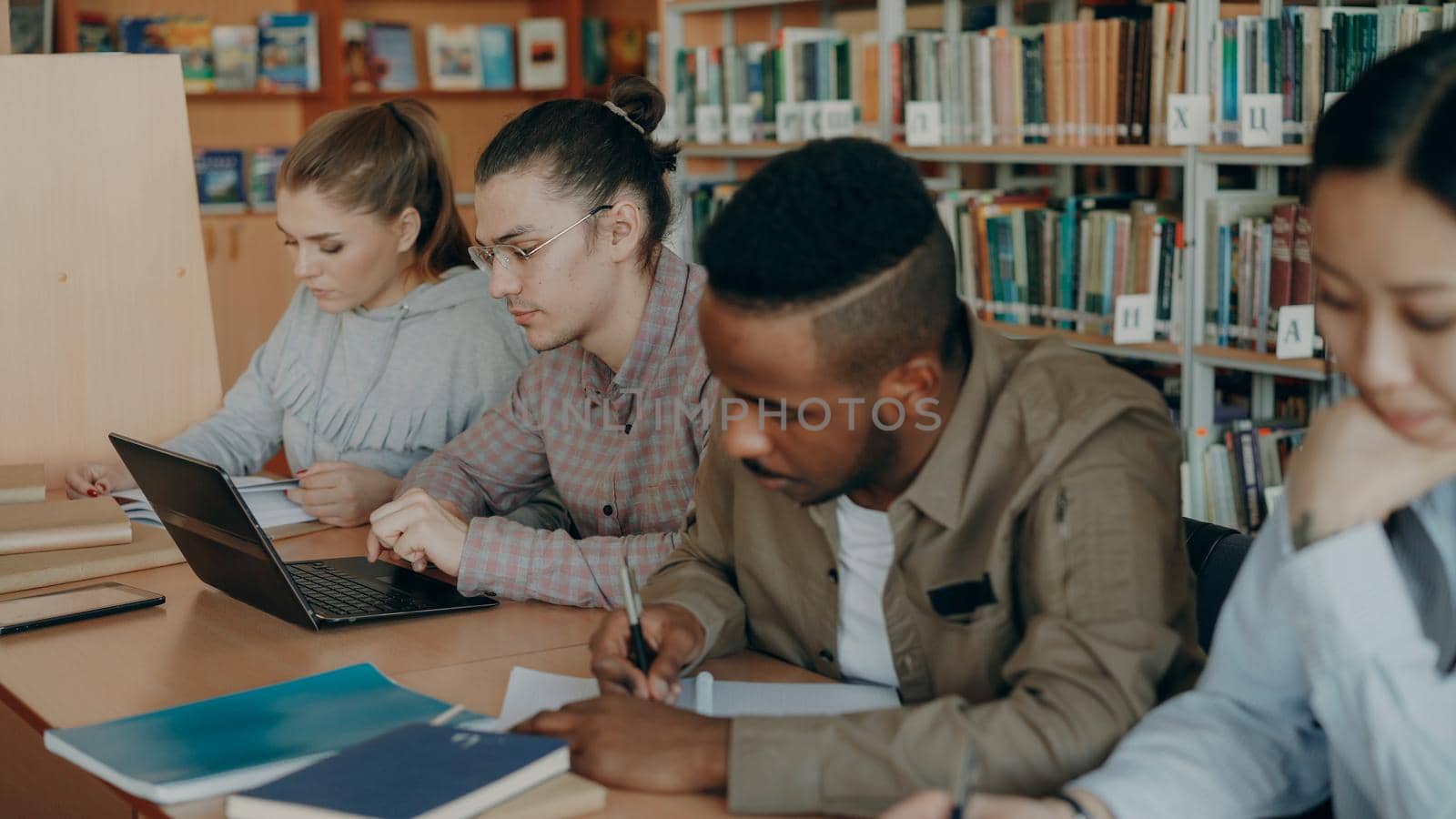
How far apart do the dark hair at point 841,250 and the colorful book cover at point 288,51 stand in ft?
15.9

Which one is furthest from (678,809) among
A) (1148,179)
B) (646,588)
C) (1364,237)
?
(1148,179)

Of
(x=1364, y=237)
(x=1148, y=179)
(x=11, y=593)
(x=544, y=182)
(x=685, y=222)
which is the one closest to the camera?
(x=1364, y=237)

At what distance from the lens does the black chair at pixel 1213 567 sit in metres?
1.46

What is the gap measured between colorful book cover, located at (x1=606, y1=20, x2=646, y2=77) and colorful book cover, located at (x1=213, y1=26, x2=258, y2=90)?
143 centimetres

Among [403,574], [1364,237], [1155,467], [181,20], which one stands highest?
[181,20]

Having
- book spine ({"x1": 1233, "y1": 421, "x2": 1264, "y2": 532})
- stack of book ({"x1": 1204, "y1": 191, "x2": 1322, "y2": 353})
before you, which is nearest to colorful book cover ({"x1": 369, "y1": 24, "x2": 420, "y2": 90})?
stack of book ({"x1": 1204, "y1": 191, "x2": 1322, "y2": 353})

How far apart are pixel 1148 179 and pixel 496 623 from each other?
244 centimetres

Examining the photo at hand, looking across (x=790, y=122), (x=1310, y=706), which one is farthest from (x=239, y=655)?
(x=790, y=122)

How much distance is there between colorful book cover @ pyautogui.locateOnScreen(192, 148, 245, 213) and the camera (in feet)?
18.6

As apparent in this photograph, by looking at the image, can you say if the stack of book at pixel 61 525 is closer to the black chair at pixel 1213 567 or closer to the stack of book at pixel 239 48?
the black chair at pixel 1213 567

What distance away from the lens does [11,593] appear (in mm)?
1790

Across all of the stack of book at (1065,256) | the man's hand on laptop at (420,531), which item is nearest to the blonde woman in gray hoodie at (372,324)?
the man's hand on laptop at (420,531)

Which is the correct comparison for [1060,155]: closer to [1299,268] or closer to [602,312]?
[1299,268]

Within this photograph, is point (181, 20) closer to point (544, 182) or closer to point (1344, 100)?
point (544, 182)
